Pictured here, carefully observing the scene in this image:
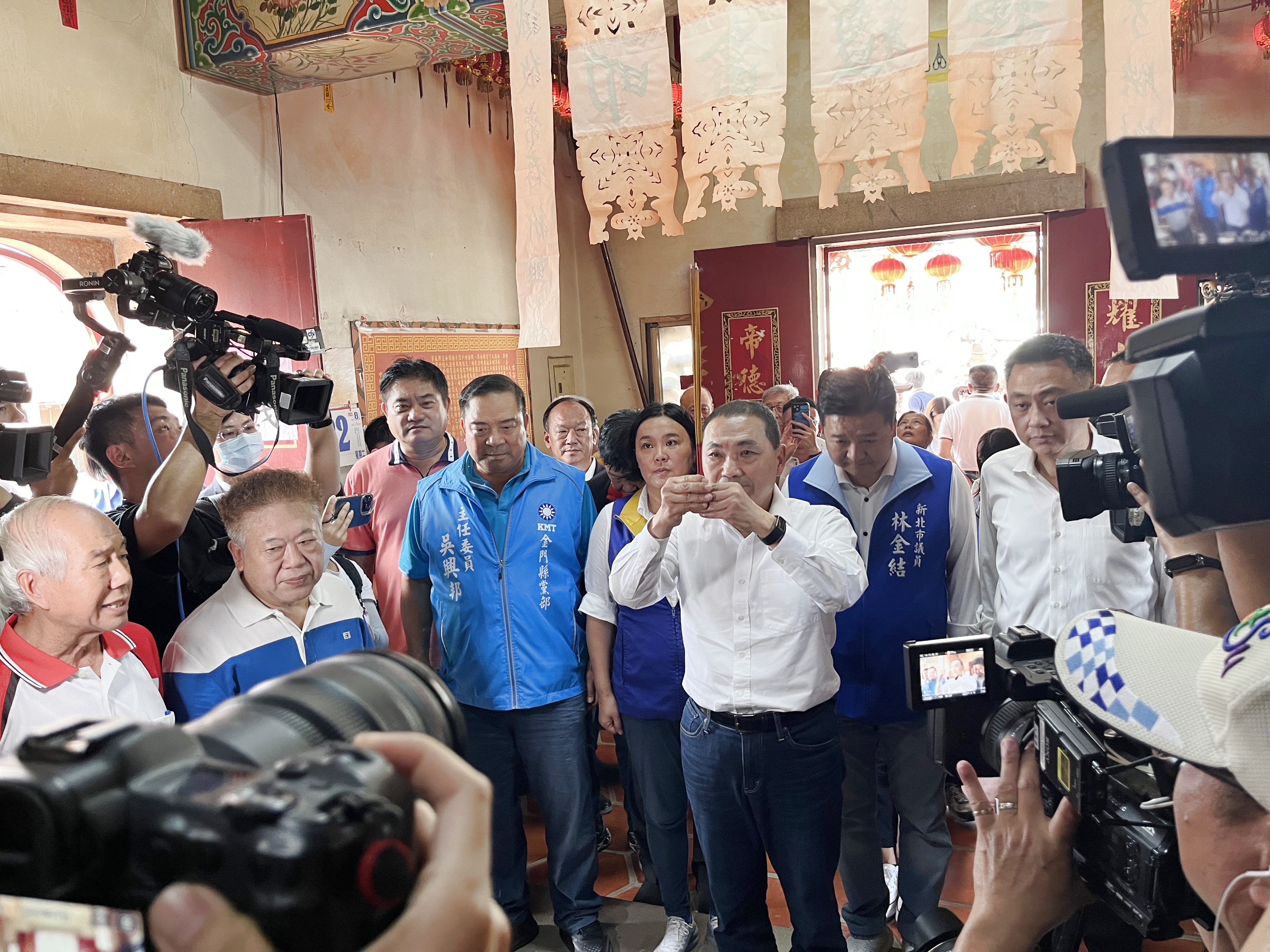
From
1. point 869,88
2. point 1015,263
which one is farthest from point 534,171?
point 1015,263

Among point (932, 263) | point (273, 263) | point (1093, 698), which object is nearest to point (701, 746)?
point (1093, 698)

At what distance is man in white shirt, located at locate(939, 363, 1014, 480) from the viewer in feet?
15.8

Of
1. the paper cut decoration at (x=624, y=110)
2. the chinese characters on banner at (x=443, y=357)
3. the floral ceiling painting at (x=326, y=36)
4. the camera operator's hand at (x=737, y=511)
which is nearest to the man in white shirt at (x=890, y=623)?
the camera operator's hand at (x=737, y=511)

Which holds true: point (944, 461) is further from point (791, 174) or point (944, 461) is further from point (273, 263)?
point (791, 174)

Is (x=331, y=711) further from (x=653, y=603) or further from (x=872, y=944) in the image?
(x=872, y=944)

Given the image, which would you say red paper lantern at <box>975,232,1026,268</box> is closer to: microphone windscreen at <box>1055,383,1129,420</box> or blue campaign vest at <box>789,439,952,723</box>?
blue campaign vest at <box>789,439,952,723</box>

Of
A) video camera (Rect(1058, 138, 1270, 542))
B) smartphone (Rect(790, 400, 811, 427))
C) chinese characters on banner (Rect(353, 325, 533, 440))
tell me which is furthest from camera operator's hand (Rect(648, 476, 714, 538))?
chinese characters on banner (Rect(353, 325, 533, 440))

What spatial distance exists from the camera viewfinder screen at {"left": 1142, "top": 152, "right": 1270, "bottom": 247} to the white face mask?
2367mm

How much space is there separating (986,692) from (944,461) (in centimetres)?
111

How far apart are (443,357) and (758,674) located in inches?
179

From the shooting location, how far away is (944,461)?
2281mm

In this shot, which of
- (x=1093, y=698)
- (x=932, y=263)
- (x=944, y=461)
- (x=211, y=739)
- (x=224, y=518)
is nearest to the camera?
(x=211, y=739)

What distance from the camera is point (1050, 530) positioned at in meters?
2.00

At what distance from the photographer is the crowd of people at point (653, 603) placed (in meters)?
1.75
